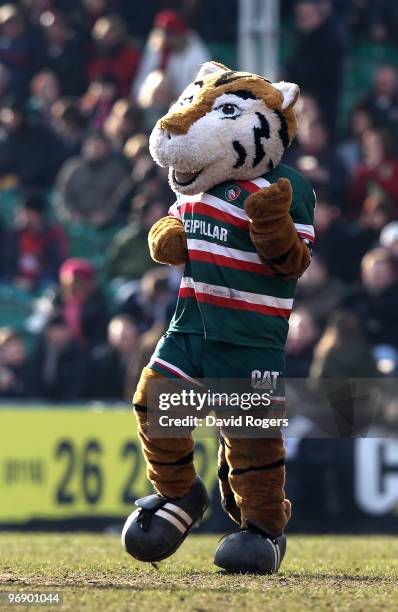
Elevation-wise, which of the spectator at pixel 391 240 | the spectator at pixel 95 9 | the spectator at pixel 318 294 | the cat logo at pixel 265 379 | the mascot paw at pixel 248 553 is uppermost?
the spectator at pixel 95 9

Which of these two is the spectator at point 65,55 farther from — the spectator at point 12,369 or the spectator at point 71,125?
the spectator at point 12,369

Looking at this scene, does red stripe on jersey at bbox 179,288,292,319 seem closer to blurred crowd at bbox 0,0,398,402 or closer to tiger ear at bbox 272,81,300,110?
tiger ear at bbox 272,81,300,110

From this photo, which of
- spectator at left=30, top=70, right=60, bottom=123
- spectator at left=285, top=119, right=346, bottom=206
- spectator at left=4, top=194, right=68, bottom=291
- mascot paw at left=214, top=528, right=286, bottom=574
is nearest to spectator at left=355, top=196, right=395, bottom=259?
spectator at left=285, top=119, right=346, bottom=206

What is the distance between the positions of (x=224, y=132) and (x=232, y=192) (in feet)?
0.83

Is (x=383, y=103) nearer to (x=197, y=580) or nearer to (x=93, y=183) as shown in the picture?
(x=93, y=183)

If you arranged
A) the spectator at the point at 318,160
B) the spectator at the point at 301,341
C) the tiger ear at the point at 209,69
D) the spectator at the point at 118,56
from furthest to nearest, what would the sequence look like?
1. the spectator at the point at 118,56
2. the spectator at the point at 318,160
3. the spectator at the point at 301,341
4. the tiger ear at the point at 209,69

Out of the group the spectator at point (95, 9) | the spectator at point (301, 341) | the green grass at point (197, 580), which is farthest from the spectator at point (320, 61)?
the green grass at point (197, 580)

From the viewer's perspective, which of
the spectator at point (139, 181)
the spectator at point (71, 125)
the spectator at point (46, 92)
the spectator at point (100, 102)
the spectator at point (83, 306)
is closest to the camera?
the spectator at point (83, 306)

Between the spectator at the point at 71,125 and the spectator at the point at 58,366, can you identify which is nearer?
the spectator at the point at 58,366

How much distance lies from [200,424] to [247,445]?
0.28 m

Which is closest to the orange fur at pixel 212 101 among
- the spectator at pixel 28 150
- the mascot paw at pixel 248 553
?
the mascot paw at pixel 248 553

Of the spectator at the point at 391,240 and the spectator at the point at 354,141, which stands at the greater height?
the spectator at the point at 354,141

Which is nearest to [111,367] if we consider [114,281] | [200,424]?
[114,281]

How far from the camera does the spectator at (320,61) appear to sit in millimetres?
13867
